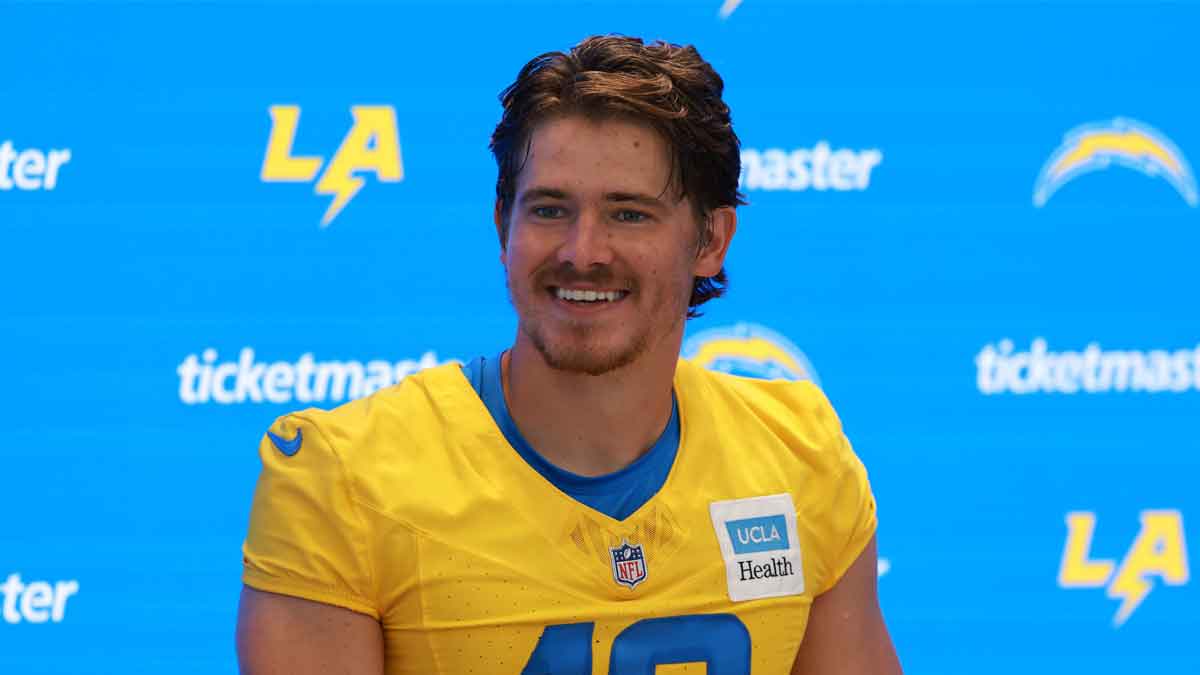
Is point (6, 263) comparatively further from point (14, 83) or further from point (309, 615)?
point (309, 615)

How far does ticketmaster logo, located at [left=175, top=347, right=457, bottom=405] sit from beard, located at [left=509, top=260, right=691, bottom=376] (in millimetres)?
1257

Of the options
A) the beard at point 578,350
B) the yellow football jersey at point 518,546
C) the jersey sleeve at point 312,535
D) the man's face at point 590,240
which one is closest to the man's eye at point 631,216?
the man's face at point 590,240

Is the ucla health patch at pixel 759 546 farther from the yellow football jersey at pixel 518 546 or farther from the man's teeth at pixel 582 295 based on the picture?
the man's teeth at pixel 582 295

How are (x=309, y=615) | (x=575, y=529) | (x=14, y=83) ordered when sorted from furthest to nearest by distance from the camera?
(x=14, y=83) < (x=575, y=529) < (x=309, y=615)

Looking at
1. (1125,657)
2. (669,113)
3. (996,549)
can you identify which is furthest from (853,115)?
(669,113)

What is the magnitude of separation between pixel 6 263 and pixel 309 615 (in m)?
1.58

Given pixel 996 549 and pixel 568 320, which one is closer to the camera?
pixel 568 320

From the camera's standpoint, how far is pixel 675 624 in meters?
1.64

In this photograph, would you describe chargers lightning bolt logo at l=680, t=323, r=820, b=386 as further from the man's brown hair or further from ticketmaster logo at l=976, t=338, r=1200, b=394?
the man's brown hair

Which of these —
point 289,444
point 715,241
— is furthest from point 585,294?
point 289,444

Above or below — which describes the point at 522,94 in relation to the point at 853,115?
below

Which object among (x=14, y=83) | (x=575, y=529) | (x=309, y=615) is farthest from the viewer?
(x=14, y=83)

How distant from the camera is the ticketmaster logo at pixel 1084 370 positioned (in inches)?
116

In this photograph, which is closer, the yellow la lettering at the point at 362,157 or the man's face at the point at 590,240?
the man's face at the point at 590,240
